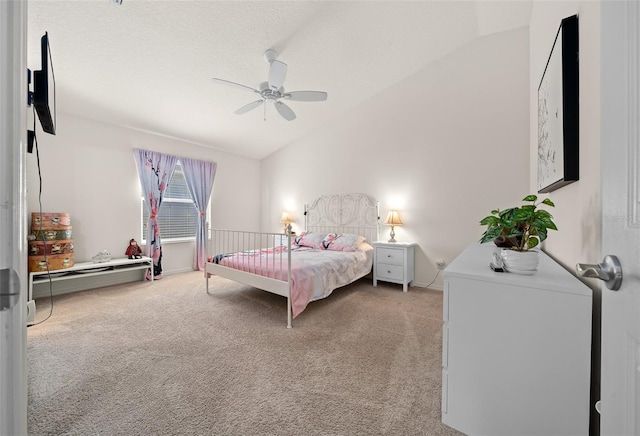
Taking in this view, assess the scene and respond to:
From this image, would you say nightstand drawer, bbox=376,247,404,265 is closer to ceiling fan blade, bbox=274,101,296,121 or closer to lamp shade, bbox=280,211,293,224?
lamp shade, bbox=280,211,293,224

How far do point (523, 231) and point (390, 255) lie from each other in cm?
252

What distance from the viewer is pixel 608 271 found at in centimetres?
54

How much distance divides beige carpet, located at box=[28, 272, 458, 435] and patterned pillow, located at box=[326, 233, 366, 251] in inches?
36.1

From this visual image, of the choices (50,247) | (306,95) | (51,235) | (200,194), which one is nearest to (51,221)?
(51,235)

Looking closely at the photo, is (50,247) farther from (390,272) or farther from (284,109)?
(390,272)

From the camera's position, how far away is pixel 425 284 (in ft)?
12.3

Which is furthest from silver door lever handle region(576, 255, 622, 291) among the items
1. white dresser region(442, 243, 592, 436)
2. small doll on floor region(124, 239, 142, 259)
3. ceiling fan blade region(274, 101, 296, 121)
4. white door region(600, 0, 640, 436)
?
small doll on floor region(124, 239, 142, 259)

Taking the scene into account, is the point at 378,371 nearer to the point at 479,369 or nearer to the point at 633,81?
the point at 479,369

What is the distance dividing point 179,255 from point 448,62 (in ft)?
16.6

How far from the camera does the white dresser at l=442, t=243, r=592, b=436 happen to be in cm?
101

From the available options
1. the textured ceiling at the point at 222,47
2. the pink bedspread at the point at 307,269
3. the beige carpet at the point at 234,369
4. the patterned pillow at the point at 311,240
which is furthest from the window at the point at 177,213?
the patterned pillow at the point at 311,240

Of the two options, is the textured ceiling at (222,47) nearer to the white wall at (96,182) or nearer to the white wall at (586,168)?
the white wall at (96,182)

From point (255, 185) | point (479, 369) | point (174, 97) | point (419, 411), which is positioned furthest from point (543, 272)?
point (255, 185)

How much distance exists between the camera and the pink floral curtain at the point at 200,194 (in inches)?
180
